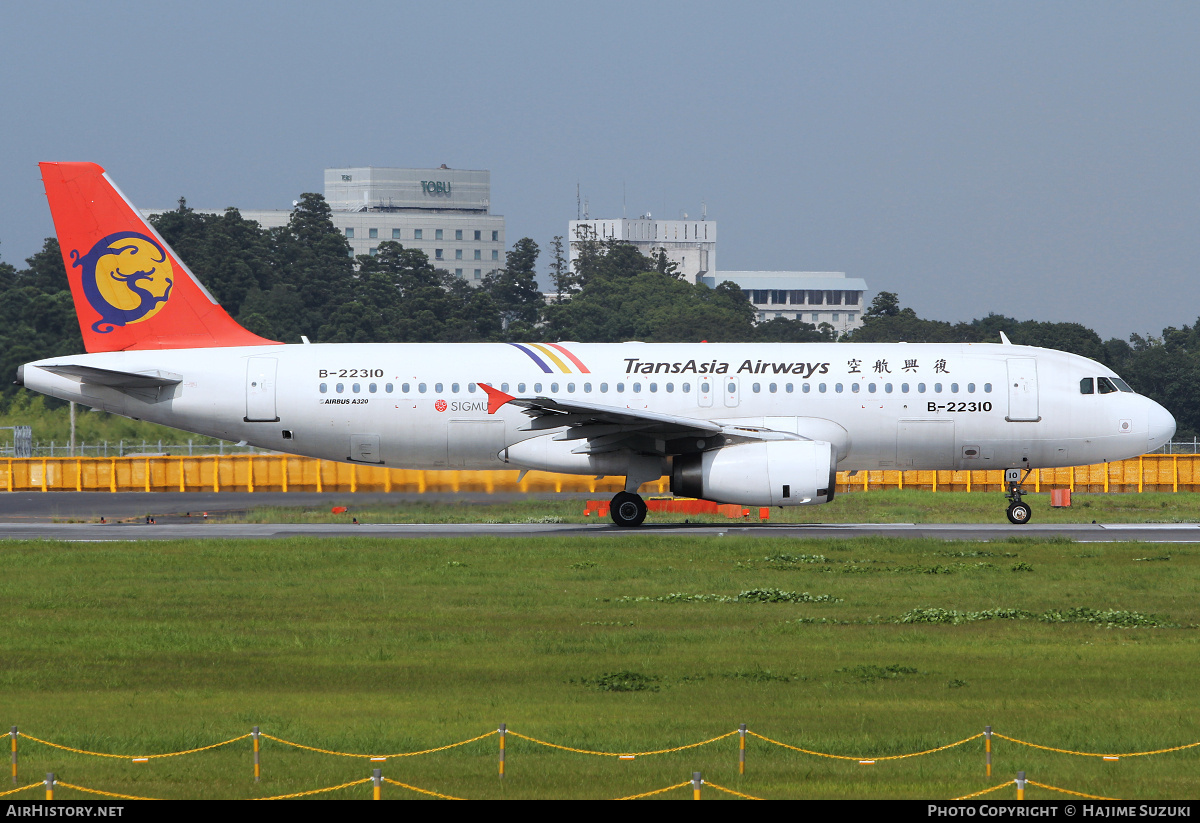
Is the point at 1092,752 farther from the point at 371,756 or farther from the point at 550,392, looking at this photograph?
the point at 550,392

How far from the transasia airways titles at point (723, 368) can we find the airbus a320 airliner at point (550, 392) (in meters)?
0.04

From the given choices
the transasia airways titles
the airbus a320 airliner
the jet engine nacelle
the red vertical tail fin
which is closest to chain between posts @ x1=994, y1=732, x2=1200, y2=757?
the jet engine nacelle

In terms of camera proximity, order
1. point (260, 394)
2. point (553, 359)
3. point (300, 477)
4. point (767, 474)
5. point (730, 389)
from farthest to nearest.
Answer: point (300, 477), point (553, 359), point (260, 394), point (730, 389), point (767, 474)

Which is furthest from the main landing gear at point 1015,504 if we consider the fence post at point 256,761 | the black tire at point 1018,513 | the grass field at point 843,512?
the fence post at point 256,761

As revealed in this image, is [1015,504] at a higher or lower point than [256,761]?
higher

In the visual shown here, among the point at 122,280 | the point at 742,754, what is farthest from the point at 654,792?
the point at 122,280

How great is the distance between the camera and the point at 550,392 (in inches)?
1277

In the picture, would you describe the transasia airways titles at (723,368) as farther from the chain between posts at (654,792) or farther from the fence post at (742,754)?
the chain between posts at (654,792)

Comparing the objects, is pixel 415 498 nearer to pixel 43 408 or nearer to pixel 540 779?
pixel 540 779

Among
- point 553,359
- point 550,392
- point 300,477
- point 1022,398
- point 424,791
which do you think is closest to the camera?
point 424,791

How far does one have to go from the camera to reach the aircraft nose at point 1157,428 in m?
32.3

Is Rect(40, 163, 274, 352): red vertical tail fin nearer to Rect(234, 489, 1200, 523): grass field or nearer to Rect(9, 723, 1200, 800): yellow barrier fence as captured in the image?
Rect(234, 489, 1200, 523): grass field

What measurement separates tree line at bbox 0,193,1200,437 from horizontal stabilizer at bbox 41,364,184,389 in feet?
190

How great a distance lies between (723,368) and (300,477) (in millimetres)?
21207
